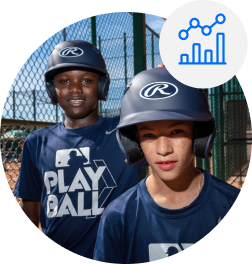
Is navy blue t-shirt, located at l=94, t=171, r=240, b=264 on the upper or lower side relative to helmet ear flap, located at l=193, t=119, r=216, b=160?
lower

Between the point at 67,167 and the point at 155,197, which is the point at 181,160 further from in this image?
the point at 67,167

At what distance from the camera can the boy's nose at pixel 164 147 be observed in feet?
4.44

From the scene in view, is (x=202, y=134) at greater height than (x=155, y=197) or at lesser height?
greater

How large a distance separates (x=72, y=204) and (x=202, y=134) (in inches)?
42.7

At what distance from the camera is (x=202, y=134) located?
1.55 m

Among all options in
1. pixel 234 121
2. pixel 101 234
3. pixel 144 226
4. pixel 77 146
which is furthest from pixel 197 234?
pixel 234 121

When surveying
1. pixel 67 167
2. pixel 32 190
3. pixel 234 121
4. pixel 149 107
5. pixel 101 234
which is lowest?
pixel 101 234

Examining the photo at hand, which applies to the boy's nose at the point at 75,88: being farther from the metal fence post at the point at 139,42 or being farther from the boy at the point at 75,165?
the metal fence post at the point at 139,42

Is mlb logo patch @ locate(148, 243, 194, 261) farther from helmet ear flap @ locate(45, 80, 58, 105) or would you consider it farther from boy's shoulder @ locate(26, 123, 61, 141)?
helmet ear flap @ locate(45, 80, 58, 105)

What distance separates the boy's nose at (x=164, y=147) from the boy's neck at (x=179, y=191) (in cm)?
25

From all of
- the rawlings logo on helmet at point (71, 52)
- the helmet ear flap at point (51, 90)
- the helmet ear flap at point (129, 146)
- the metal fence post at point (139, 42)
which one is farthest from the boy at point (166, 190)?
the metal fence post at point (139, 42)

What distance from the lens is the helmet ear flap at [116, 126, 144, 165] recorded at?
1612 mm

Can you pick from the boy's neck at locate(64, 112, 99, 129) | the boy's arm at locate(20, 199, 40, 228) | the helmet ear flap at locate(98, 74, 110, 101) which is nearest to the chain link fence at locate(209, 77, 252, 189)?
the helmet ear flap at locate(98, 74, 110, 101)

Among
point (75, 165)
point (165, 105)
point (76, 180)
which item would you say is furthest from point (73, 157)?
point (165, 105)
